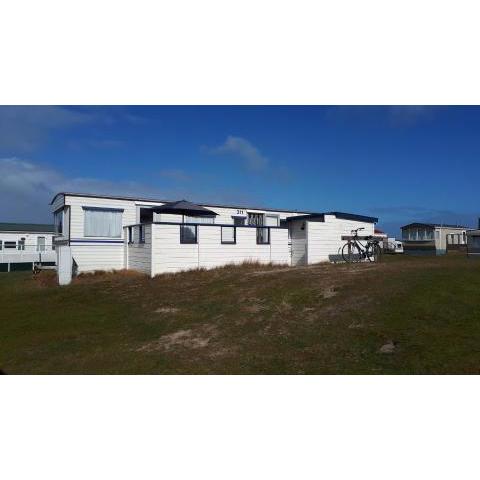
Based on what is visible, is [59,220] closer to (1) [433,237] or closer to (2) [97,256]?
(2) [97,256]

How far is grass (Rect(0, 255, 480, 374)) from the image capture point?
20.7ft

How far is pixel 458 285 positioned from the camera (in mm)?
9508

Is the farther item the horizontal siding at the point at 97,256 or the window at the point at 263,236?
the window at the point at 263,236

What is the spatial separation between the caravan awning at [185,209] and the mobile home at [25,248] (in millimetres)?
11342

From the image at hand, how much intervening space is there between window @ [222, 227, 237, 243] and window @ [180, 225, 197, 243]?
1621 millimetres

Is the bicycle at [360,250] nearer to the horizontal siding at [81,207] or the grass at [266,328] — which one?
the grass at [266,328]

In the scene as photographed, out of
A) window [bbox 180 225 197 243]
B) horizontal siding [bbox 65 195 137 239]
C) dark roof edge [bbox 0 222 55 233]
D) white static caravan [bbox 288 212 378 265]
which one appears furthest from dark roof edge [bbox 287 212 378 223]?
dark roof edge [bbox 0 222 55 233]

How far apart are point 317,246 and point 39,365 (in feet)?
51.0

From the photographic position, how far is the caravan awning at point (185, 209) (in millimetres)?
20375

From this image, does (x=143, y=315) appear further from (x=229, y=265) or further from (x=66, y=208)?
(x=66, y=208)

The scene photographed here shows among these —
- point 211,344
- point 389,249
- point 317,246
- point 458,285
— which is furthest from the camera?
point 389,249

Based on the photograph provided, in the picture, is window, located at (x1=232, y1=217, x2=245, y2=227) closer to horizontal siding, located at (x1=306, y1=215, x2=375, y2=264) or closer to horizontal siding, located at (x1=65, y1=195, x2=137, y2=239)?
horizontal siding, located at (x1=306, y1=215, x2=375, y2=264)

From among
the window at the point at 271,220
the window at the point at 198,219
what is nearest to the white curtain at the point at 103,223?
the window at the point at 198,219
